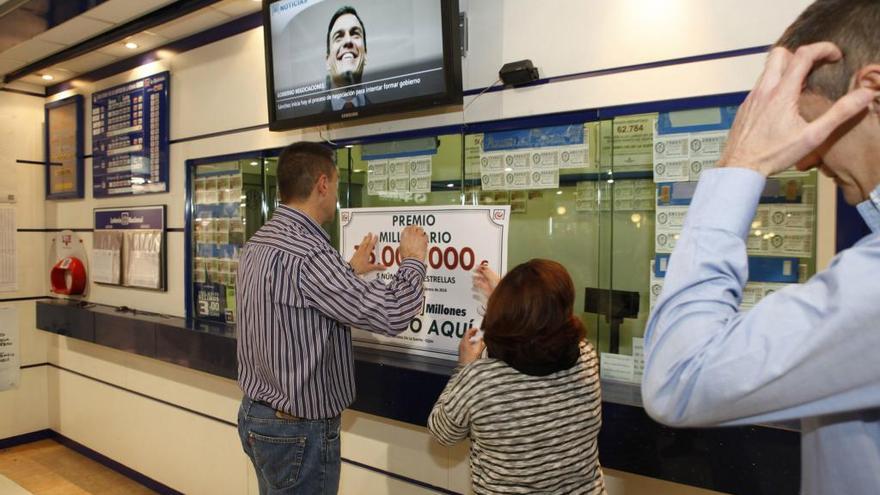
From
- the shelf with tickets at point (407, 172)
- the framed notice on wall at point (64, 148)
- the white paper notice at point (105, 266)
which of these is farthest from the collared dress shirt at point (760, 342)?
the framed notice on wall at point (64, 148)

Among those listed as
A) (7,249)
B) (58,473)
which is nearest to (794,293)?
(58,473)

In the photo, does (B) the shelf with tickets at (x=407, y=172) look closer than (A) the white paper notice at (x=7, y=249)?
Yes

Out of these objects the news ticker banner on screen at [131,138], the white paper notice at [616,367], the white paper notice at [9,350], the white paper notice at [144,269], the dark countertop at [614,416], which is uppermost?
the news ticker banner on screen at [131,138]

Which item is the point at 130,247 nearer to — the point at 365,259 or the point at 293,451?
the point at 365,259

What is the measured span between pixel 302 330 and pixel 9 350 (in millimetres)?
4417

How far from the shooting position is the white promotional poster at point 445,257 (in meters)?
2.29

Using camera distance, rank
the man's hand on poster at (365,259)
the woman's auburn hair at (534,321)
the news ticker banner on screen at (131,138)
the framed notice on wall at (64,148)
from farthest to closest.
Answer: the framed notice on wall at (64,148)
the news ticker banner on screen at (131,138)
the man's hand on poster at (365,259)
the woman's auburn hair at (534,321)

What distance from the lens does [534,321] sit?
1417 mm

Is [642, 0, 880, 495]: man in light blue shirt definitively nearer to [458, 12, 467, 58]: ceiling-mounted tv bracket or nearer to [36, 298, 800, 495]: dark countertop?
[36, 298, 800, 495]: dark countertop

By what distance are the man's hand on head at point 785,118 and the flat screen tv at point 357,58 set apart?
172 cm

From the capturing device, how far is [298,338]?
77.6 inches

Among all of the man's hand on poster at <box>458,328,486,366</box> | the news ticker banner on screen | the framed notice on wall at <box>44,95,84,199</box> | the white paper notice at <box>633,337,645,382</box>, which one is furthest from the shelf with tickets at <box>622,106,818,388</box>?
the framed notice on wall at <box>44,95,84,199</box>

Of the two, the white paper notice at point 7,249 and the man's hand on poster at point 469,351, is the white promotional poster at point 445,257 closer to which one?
the man's hand on poster at point 469,351

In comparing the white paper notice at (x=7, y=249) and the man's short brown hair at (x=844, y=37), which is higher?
the man's short brown hair at (x=844, y=37)
